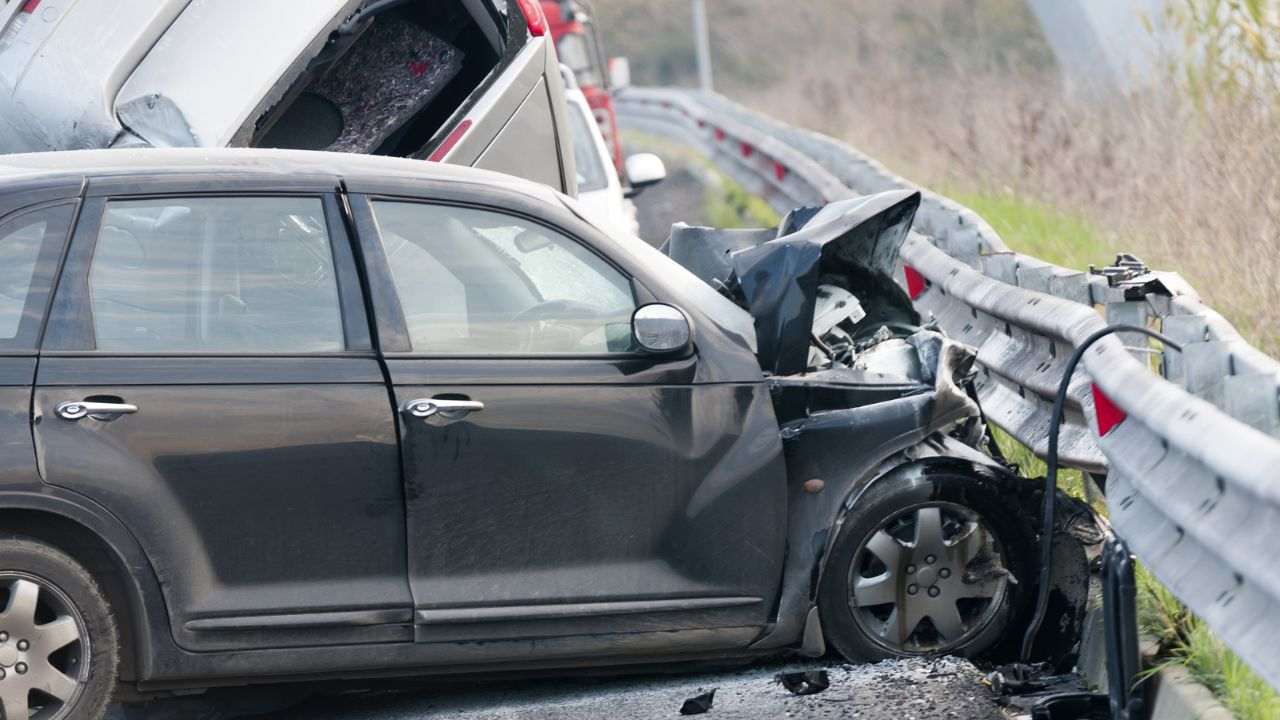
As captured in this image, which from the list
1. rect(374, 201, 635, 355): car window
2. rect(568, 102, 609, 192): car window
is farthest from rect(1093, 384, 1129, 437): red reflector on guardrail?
rect(568, 102, 609, 192): car window

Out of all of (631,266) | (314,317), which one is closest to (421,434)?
(314,317)

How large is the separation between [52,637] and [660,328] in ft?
6.15

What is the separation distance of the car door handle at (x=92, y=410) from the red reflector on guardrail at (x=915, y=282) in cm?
462

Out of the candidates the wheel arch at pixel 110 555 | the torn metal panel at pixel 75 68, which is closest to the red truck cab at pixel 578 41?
the torn metal panel at pixel 75 68

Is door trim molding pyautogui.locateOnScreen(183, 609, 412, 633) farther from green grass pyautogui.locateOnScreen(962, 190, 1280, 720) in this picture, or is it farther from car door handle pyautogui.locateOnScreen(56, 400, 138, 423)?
green grass pyautogui.locateOnScreen(962, 190, 1280, 720)

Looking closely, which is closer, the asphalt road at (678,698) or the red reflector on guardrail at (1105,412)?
the red reflector on guardrail at (1105,412)

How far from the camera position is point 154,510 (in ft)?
17.5

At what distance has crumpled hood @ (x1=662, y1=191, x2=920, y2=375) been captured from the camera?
6.22 m

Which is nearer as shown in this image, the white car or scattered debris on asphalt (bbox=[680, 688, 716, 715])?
scattered debris on asphalt (bbox=[680, 688, 716, 715])

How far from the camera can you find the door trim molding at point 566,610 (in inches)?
220

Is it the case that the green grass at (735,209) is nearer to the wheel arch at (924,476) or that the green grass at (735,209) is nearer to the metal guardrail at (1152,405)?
the metal guardrail at (1152,405)

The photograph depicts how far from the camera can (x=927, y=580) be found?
6.10 metres

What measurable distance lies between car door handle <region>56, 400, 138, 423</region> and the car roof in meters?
0.66

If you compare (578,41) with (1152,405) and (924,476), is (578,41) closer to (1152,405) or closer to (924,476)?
(924,476)
